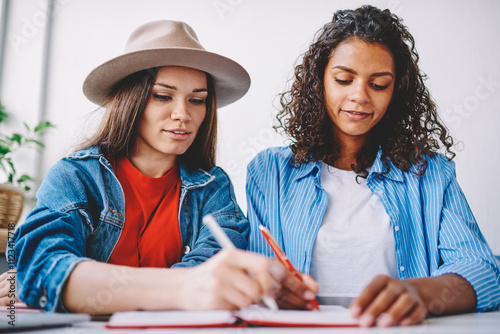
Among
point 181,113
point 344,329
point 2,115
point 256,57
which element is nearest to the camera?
point 344,329

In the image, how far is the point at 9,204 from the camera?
5.80 feet

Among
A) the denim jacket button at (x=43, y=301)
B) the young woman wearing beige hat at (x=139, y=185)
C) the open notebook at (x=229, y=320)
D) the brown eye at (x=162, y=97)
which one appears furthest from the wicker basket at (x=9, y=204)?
the open notebook at (x=229, y=320)

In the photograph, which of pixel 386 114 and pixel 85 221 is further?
pixel 386 114

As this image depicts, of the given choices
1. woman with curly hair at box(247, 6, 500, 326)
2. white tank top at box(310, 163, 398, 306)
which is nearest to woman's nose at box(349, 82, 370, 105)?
woman with curly hair at box(247, 6, 500, 326)

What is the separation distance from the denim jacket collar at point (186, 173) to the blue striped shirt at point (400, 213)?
15 cm

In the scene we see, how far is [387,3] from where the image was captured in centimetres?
198

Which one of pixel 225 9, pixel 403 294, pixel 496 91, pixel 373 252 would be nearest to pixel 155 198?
pixel 373 252

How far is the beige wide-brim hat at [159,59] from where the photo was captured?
1.12 meters

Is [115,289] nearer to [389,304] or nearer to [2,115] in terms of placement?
[389,304]

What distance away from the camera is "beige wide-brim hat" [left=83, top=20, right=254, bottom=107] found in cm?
112

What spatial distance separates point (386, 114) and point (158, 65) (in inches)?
29.2

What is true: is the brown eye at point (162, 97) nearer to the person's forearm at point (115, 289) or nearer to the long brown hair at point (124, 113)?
the long brown hair at point (124, 113)

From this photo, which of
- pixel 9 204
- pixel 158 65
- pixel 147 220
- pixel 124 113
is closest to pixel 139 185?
pixel 147 220

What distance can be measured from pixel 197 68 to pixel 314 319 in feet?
2.66
